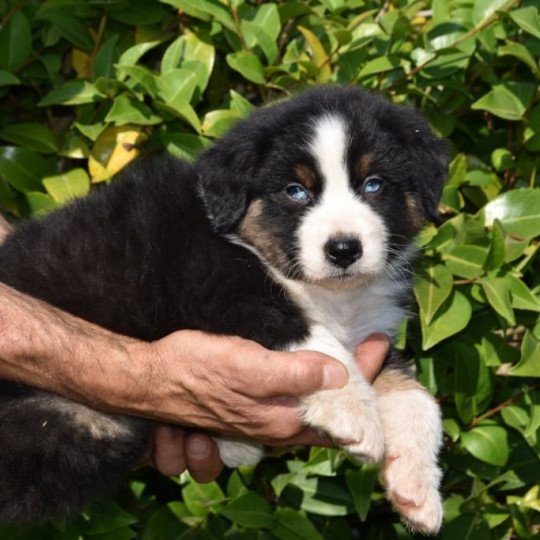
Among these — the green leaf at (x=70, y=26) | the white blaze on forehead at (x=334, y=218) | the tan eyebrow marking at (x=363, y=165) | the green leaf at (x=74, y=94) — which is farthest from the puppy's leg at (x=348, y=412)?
the green leaf at (x=70, y=26)

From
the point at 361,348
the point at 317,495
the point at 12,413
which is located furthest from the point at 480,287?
the point at 12,413

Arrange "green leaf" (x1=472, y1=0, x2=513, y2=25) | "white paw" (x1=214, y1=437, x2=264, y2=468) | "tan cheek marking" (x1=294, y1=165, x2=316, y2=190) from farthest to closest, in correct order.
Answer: "green leaf" (x1=472, y1=0, x2=513, y2=25)
"white paw" (x1=214, y1=437, x2=264, y2=468)
"tan cheek marking" (x1=294, y1=165, x2=316, y2=190)

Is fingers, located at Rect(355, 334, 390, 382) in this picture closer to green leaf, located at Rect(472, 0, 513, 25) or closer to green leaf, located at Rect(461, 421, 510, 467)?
green leaf, located at Rect(461, 421, 510, 467)

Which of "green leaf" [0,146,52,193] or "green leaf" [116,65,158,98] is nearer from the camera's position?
"green leaf" [116,65,158,98]

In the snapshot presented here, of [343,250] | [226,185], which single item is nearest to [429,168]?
[343,250]

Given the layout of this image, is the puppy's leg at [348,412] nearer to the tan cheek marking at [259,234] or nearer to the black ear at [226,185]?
the tan cheek marking at [259,234]

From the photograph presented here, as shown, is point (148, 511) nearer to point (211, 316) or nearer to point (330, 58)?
point (211, 316)

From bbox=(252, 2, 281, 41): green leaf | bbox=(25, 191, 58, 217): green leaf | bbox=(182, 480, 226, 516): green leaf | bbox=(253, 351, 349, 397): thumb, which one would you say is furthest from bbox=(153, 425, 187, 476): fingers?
bbox=(252, 2, 281, 41): green leaf

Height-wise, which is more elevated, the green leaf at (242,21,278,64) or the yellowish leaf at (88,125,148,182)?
the green leaf at (242,21,278,64)

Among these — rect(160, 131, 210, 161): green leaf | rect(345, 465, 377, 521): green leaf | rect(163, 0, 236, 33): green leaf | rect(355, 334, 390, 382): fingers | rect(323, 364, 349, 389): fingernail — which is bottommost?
rect(345, 465, 377, 521): green leaf

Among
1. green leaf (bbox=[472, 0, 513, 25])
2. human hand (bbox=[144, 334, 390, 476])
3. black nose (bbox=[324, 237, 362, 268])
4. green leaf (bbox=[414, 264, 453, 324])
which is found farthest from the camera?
green leaf (bbox=[472, 0, 513, 25])
